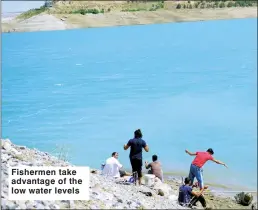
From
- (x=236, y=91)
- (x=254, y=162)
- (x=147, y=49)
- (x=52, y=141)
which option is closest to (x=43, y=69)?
(x=147, y=49)

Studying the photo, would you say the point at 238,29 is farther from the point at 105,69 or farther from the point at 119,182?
the point at 119,182

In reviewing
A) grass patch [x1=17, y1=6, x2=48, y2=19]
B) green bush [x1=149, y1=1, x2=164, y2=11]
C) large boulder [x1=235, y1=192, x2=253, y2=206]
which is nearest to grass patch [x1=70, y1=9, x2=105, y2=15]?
grass patch [x1=17, y1=6, x2=48, y2=19]

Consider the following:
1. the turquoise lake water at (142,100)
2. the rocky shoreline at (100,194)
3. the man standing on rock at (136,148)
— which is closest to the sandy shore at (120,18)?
the turquoise lake water at (142,100)

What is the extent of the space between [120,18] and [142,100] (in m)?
61.9

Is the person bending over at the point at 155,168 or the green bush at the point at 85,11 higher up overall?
the person bending over at the point at 155,168

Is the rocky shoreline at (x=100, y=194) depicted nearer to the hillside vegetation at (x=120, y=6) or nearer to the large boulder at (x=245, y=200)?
the large boulder at (x=245, y=200)

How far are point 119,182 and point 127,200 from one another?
1.75 meters

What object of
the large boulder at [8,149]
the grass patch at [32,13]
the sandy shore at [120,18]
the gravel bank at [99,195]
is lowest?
the sandy shore at [120,18]

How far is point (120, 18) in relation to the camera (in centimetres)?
9444

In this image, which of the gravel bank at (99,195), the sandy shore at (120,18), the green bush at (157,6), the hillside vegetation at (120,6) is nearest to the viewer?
the gravel bank at (99,195)

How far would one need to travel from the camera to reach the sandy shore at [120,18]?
295 ft

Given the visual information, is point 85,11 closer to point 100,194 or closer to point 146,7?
point 146,7
